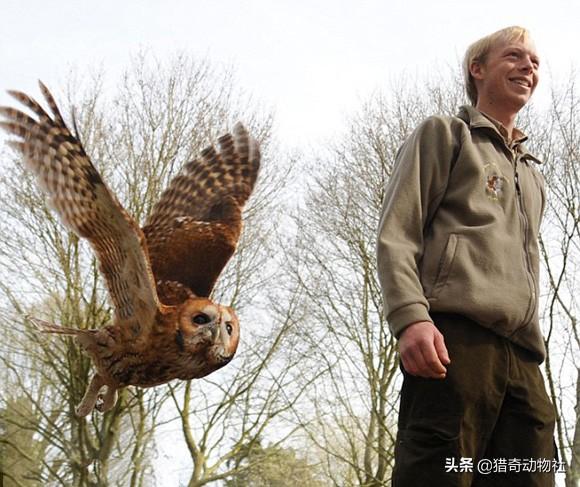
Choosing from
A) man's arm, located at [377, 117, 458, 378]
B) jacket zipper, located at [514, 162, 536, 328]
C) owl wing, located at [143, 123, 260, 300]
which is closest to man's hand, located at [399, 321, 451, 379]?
man's arm, located at [377, 117, 458, 378]

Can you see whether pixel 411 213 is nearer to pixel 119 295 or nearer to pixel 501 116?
pixel 501 116

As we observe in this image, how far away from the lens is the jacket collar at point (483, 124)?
1.13 metres

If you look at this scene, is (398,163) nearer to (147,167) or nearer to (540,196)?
(540,196)

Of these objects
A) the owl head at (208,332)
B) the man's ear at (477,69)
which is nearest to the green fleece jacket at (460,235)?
the man's ear at (477,69)

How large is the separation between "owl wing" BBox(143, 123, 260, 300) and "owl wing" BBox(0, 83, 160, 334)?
0.28m

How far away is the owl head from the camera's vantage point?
6.48ft

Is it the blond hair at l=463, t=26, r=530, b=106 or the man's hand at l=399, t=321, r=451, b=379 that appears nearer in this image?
the man's hand at l=399, t=321, r=451, b=379

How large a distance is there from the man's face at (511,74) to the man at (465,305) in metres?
0.06

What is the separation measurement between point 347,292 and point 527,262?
17.5 feet

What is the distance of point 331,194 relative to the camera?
21.2 feet

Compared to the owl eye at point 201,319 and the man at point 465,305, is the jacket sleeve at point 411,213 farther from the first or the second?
the owl eye at point 201,319

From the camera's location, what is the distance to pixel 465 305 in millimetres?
973

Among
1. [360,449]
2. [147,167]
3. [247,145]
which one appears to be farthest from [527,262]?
[360,449]

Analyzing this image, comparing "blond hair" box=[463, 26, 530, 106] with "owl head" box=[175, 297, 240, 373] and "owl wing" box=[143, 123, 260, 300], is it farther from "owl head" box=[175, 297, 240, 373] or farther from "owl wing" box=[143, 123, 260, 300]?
"owl wing" box=[143, 123, 260, 300]
